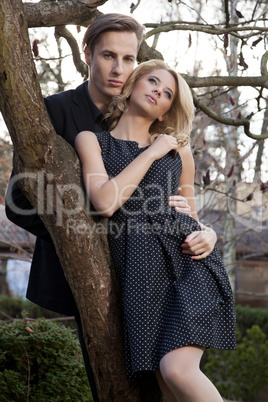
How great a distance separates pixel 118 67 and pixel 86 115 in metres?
0.33

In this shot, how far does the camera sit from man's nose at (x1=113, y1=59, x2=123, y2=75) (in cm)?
277

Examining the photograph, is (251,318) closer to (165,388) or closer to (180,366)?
(165,388)

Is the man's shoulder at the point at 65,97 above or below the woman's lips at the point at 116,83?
below

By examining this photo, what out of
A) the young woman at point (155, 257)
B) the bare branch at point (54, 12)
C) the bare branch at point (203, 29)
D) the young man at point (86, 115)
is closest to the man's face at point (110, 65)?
the young man at point (86, 115)

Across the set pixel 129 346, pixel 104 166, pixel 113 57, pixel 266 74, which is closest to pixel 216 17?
pixel 266 74

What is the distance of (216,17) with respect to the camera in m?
8.79

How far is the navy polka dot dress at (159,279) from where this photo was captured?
214 centimetres

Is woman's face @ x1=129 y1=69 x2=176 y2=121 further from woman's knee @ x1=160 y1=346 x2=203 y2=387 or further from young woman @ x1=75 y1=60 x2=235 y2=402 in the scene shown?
woman's knee @ x1=160 y1=346 x2=203 y2=387

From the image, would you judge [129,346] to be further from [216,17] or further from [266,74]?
[216,17]

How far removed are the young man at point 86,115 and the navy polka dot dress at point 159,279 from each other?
4.0 inches

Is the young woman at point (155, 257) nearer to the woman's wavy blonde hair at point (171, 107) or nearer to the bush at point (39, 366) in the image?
the woman's wavy blonde hair at point (171, 107)

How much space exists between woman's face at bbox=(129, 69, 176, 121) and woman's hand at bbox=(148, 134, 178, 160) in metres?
0.18

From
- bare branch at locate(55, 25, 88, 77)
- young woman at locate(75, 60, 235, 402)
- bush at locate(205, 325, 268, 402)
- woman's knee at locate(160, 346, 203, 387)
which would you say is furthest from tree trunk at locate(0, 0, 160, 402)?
bush at locate(205, 325, 268, 402)

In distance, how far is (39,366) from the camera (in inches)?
132
